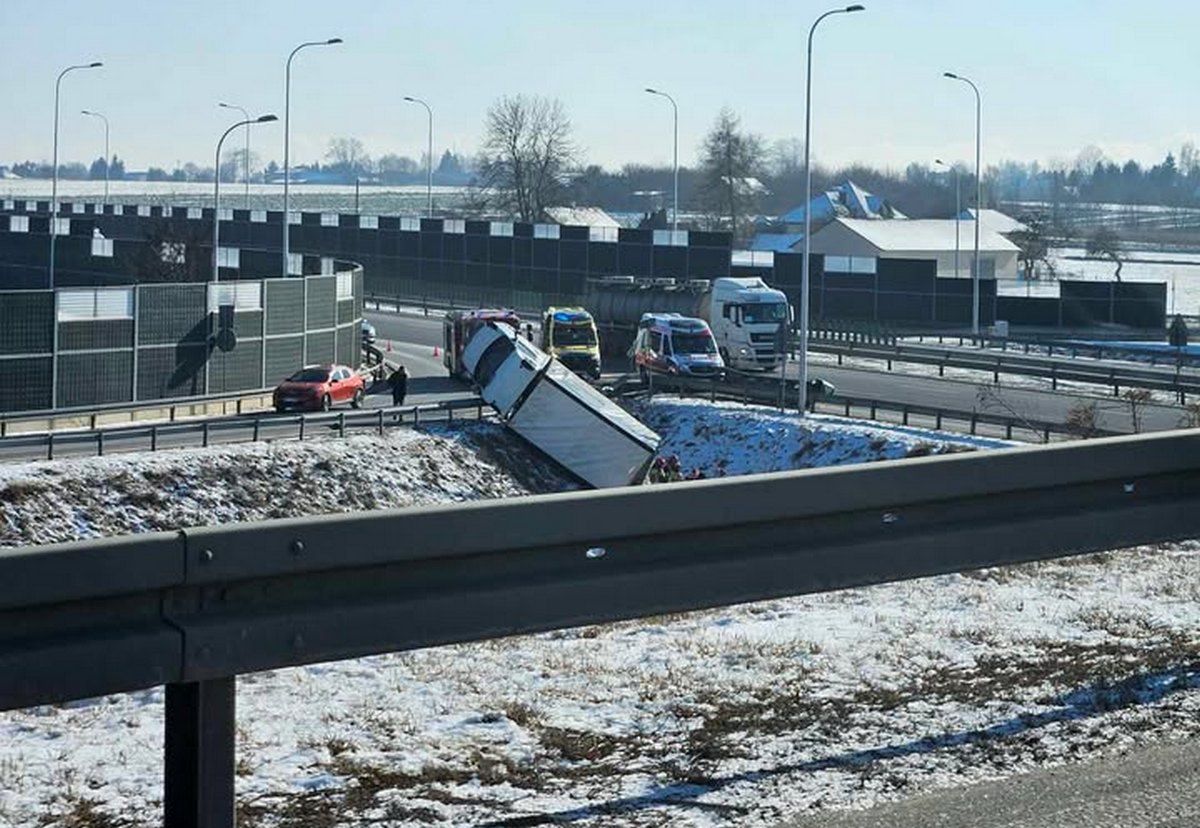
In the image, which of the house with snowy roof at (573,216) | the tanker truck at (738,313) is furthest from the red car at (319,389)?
the house with snowy roof at (573,216)

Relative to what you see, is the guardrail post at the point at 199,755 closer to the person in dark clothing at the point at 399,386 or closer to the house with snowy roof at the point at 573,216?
the person in dark clothing at the point at 399,386

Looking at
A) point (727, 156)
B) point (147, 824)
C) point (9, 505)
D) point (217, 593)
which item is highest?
point (727, 156)

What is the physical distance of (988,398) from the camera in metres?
53.0

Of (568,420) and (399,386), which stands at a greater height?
(399,386)

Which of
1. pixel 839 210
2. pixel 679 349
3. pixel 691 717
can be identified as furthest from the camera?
pixel 839 210

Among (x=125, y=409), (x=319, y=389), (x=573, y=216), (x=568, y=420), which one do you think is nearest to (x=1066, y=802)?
(x=568, y=420)

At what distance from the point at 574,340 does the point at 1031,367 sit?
14.1 metres

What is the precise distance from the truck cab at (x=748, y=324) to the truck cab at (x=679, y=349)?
3891 mm

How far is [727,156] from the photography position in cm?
14150

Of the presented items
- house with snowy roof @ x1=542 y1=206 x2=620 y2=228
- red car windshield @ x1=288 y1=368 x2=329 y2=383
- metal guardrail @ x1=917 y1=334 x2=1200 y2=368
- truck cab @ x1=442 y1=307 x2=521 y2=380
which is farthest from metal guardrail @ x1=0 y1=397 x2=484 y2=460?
house with snowy roof @ x1=542 y1=206 x2=620 y2=228

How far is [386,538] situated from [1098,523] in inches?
142

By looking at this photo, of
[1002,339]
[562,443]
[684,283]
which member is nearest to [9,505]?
[562,443]

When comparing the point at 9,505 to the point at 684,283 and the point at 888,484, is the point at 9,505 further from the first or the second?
the point at 684,283

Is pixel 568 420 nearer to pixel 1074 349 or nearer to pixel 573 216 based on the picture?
pixel 1074 349
